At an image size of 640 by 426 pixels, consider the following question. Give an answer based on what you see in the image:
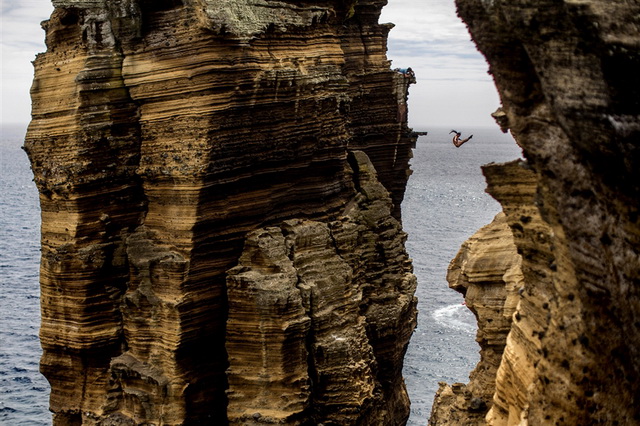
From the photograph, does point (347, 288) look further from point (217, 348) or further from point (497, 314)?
point (497, 314)

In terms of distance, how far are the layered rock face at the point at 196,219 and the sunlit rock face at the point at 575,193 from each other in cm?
1142

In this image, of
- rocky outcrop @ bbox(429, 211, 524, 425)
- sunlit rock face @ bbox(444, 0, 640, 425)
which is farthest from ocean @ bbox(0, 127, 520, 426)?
sunlit rock face @ bbox(444, 0, 640, 425)

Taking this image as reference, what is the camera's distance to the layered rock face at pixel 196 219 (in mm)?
22766

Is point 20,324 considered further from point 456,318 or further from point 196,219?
point 196,219

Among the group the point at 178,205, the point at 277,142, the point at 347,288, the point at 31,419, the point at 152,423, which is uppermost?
the point at 277,142

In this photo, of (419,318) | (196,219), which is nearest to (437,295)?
(419,318)

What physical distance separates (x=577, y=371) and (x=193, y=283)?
45.5 ft

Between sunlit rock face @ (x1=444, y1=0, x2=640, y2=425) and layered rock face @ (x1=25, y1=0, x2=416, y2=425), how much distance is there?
1142 cm

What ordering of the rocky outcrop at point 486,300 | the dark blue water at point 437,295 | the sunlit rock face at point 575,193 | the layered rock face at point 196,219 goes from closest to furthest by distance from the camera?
the sunlit rock face at point 575,193 → the rocky outcrop at point 486,300 → the layered rock face at point 196,219 → the dark blue water at point 437,295

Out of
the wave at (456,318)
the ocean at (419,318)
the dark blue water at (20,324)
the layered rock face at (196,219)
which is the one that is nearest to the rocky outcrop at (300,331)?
the layered rock face at (196,219)

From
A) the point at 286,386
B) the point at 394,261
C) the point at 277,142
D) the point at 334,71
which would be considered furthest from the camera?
the point at 394,261

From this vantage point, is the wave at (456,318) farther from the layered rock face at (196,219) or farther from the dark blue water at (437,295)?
the layered rock face at (196,219)

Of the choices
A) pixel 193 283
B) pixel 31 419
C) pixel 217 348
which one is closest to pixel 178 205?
pixel 193 283

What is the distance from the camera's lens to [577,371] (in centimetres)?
1115
